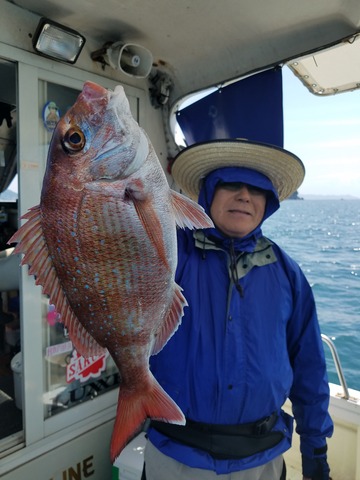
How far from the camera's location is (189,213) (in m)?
1.27

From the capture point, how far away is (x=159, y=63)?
11.0ft

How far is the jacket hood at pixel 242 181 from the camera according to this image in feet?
6.34

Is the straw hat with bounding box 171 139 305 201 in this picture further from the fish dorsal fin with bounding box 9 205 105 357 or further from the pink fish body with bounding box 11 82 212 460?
the fish dorsal fin with bounding box 9 205 105 357

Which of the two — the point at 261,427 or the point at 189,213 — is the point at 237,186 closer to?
the point at 189,213

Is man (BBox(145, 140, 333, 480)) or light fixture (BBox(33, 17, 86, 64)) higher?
light fixture (BBox(33, 17, 86, 64))

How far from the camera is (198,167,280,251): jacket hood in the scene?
1933 millimetres

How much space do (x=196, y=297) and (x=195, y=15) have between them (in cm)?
203

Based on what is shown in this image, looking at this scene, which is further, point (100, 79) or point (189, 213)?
point (100, 79)

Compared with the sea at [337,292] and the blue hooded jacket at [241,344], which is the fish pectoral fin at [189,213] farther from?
the sea at [337,292]

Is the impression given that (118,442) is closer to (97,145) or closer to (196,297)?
(196,297)

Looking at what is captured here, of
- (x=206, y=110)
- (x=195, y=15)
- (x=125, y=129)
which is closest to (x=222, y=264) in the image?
(x=125, y=129)

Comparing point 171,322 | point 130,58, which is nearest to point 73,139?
point 171,322

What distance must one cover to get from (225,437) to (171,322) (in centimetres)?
76

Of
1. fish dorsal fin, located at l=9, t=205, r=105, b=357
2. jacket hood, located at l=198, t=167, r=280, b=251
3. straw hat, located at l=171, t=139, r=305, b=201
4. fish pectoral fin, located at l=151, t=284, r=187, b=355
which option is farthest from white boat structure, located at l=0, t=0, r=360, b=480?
fish pectoral fin, located at l=151, t=284, r=187, b=355
